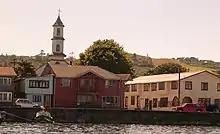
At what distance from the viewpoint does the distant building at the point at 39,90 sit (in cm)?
10662

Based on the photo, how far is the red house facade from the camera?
10681 cm

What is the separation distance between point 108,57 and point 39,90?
33.7 m

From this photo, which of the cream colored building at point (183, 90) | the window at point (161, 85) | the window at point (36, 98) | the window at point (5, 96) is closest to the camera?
the window at point (5, 96)

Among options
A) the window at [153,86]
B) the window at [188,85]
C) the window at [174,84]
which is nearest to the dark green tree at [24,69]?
the window at [153,86]

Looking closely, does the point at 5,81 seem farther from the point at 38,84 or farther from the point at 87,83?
the point at 87,83

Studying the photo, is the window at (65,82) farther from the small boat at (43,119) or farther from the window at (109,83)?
the small boat at (43,119)

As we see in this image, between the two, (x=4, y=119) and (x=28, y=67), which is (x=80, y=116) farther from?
(x=28, y=67)

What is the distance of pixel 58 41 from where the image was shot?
15088 cm

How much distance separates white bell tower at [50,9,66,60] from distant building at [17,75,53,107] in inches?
1750

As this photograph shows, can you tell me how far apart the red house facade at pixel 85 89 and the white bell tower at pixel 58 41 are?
41.4m

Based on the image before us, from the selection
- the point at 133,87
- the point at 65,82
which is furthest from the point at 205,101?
the point at 65,82

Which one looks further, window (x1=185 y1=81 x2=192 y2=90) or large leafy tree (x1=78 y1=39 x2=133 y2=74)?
large leafy tree (x1=78 y1=39 x2=133 y2=74)

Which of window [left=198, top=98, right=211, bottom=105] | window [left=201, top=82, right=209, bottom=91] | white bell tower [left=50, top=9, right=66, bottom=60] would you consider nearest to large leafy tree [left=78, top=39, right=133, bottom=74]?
white bell tower [left=50, top=9, right=66, bottom=60]

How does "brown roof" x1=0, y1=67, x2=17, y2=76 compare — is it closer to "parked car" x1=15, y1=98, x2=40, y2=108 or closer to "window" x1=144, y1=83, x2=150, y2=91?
"parked car" x1=15, y1=98, x2=40, y2=108
